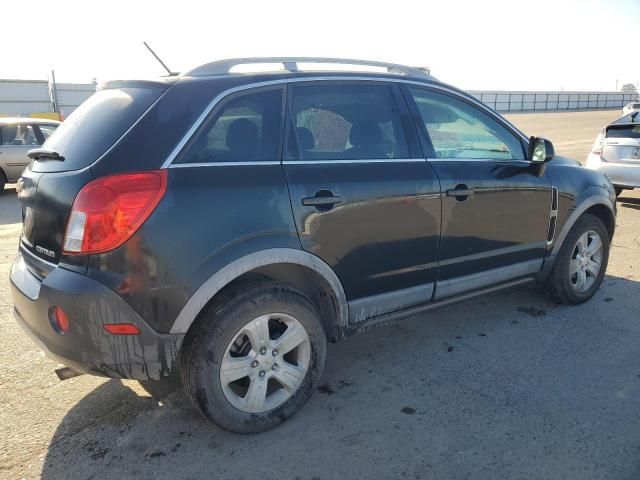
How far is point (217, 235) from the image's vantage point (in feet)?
8.21

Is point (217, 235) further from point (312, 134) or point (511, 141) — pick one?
point (511, 141)

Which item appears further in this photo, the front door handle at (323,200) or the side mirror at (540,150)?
the side mirror at (540,150)

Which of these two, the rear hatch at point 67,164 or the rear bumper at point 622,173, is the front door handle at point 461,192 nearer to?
the rear hatch at point 67,164

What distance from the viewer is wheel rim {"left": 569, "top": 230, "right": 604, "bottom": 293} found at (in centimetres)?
446

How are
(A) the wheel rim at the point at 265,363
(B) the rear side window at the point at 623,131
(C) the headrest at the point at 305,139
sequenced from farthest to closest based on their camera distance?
(B) the rear side window at the point at 623,131 → (C) the headrest at the point at 305,139 → (A) the wheel rim at the point at 265,363

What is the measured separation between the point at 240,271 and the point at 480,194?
1.84 meters

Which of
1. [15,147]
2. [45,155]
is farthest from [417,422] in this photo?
[15,147]

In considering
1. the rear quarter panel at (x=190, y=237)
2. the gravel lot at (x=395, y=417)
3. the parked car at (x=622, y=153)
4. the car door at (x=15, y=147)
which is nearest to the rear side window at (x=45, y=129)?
the car door at (x=15, y=147)

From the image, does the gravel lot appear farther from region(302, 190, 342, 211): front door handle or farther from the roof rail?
the roof rail

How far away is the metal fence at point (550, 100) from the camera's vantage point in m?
51.8

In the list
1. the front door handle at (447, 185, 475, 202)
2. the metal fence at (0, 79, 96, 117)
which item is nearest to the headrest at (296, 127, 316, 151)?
the front door handle at (447, 185, 475, 202)

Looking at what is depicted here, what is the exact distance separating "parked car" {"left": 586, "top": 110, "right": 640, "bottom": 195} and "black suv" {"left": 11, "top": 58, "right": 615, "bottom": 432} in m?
5.20

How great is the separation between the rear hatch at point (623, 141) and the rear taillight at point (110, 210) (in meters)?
7.70

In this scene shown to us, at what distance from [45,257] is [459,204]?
2440 millimetres
